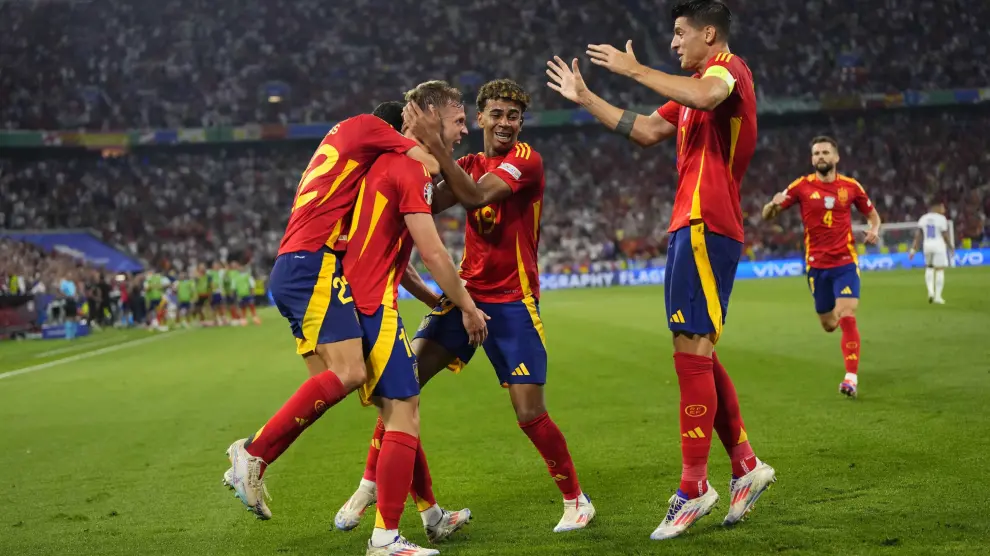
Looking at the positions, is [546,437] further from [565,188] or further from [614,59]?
[565,188]

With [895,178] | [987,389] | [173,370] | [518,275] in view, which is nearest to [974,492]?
[518,275]

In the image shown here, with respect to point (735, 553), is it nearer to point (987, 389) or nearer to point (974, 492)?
point (974, 492)

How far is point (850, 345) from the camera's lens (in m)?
10.2

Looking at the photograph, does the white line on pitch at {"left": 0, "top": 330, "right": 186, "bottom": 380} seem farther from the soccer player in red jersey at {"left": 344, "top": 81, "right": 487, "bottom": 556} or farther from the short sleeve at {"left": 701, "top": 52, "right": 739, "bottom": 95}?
the short sleeve at {"left": 701, "top": 52, "right": 739, "bottom": 95}

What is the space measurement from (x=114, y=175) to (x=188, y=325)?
926 inches

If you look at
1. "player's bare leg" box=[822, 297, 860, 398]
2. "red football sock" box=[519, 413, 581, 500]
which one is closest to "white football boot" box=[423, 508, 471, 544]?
"red football sock" box=[519, 413, 581, 500]

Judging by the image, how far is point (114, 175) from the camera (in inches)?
2028

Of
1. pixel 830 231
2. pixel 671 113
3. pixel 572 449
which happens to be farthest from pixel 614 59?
pixel 830 231

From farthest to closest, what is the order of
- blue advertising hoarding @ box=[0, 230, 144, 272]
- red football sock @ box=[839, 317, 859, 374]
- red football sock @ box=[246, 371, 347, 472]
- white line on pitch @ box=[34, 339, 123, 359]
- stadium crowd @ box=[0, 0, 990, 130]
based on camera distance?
stadium crowd @ box=[0, 0, 990, 130], blue advertising hoarding @ box=[0, 230, 144, 272], white line on pitch @ box=[34, 339, 123, 359], red football sock @ box=[839, 317, 859, 374], red football sock @ box=[246, 371, 347, 472]

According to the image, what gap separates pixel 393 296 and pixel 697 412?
1.73 meters

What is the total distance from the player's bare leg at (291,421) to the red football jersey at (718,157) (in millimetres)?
1867

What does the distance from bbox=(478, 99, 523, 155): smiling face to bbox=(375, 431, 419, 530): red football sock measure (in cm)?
192

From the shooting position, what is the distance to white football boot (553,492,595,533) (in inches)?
207

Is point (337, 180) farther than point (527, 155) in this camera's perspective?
No
